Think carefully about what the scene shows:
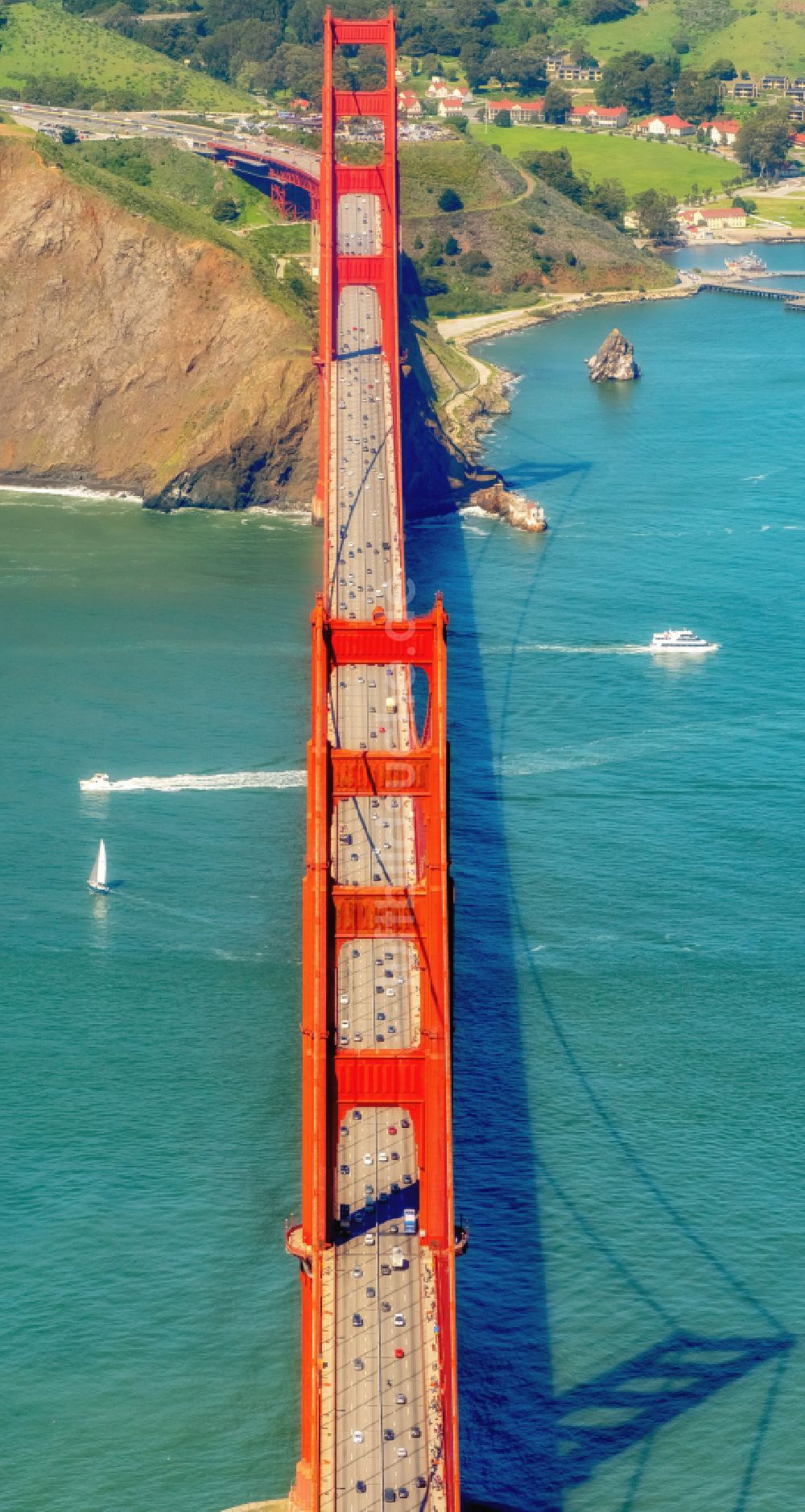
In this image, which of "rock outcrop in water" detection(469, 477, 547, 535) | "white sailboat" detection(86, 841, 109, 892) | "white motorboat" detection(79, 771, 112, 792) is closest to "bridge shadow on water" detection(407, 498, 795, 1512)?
"white sailboat" detection(86, 841, 109, 892)

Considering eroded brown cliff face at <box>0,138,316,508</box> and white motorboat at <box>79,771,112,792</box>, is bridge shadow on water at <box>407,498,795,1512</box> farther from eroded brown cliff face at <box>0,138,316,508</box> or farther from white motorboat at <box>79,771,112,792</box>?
eroded brown cliff face at <box>0,138,316,508</box>

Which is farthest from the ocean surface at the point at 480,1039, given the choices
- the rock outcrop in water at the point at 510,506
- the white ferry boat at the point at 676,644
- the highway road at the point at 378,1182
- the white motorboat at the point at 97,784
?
the rock outcrop in water at the point at 510,506

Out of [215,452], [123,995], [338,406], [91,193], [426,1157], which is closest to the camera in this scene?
[426,1157]

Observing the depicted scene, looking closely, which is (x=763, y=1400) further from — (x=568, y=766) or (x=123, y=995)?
(x=568, y=766)

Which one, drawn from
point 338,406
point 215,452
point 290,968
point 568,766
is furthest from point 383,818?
point 215,452

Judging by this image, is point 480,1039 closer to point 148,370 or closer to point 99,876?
point 99,876

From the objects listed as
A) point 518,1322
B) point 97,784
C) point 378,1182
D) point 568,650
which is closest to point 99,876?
point 97,784
